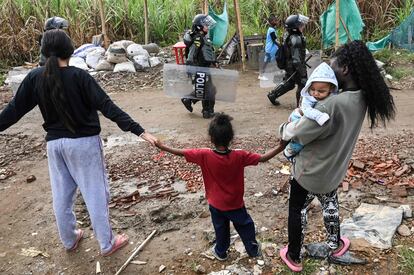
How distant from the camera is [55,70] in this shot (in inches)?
110

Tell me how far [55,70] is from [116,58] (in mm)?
6618

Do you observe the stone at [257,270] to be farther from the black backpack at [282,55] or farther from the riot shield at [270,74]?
→ the riot shield at [270,74]

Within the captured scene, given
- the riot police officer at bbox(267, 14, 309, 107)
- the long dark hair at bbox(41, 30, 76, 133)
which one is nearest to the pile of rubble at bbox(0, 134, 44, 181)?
the long dark hair at bbox(41, 30, 76, 133)

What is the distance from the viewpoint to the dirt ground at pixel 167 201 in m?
3.33

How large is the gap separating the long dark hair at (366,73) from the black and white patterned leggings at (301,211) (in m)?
0.66

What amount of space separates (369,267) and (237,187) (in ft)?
3.73

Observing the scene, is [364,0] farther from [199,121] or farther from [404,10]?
[199,121]

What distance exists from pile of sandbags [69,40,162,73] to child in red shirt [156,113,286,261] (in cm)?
651

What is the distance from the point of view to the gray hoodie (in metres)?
2.46

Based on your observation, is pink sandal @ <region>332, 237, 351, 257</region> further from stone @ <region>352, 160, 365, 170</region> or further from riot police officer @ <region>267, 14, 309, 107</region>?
riot police officer @ <region>267, 14, 309, 107</region>

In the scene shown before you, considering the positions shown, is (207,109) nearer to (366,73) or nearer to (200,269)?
(200,269)

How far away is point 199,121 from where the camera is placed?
6.54 m

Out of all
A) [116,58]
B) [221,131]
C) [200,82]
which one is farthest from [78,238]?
[116,58]

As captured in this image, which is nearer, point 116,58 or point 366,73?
point 366,73
